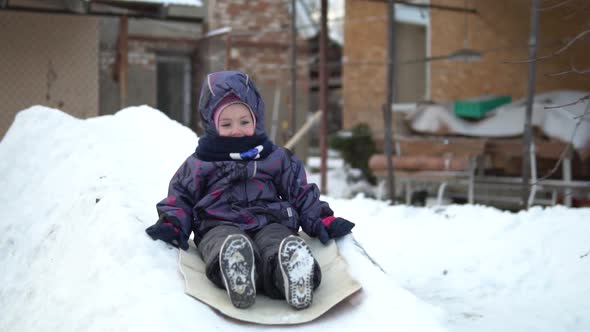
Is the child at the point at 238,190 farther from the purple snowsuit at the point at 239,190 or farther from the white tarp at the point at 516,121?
the white tarp at the point at 516,121

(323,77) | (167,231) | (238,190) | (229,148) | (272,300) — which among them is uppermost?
(323,77)

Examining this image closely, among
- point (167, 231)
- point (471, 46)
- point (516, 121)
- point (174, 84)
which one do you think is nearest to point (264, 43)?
point (174, 84)

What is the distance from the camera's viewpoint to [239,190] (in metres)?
3.74

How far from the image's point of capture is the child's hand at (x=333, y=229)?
3766mm

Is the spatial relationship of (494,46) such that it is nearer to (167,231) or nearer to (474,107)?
(474,107)

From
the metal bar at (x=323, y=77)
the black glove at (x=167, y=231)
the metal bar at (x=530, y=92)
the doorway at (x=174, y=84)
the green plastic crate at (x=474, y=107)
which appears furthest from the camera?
the doorway at (x=174, y=84)

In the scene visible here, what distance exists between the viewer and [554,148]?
347 inches

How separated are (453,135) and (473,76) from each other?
223cm

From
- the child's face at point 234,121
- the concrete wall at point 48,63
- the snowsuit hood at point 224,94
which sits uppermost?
the concrete wall at point 48,63

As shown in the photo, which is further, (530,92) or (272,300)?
(530,92)

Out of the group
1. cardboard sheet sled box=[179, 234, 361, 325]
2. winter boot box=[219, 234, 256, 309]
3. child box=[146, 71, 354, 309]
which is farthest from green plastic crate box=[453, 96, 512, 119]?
winter boot box=[219, 234, 256, 309]

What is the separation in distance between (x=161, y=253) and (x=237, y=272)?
525mm

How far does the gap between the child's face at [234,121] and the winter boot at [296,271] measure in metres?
0.78

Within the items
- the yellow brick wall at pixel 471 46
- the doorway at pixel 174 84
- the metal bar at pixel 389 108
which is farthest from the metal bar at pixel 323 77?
the doorway at pixel 174 84
